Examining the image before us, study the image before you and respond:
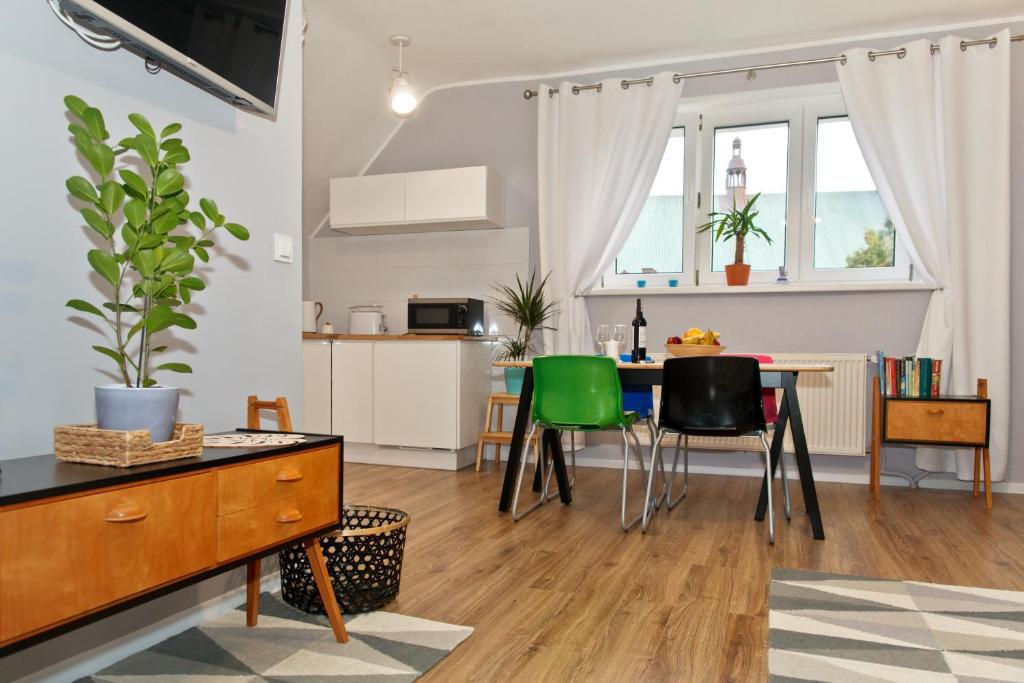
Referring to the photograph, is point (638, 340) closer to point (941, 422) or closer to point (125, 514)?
point (941, 422)

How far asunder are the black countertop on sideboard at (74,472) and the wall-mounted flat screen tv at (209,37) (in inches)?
39.0

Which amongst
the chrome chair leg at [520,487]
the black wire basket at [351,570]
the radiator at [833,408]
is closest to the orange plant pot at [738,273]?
the radiator at [833,408]

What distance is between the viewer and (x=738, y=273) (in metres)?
4.62

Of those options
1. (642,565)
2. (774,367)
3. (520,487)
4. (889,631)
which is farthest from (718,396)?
(889,631)

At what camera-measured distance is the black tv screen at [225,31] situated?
1.79m

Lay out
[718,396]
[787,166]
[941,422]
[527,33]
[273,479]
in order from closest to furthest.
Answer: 1. [273,479]
2. [718,396]
3. [941,422]
4. [527,33]
5. [787,166]

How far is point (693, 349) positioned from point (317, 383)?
267 centimetres

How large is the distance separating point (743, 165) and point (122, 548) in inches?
173

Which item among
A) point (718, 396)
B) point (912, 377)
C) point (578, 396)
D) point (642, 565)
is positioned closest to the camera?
point (642, 565)

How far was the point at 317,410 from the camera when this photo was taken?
16.4 feet

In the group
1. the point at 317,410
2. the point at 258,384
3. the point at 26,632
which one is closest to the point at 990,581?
the point at 258,384

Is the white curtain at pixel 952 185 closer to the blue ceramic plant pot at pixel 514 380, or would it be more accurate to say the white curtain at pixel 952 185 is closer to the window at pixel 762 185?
the window at pixel 762 185

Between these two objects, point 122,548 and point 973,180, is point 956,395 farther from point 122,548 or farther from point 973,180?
point 122,548

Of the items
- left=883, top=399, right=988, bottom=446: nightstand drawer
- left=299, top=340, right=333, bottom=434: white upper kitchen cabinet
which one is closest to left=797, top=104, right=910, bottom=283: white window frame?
left=883, top=399, right=988, bottom=446: nightstand drawer
